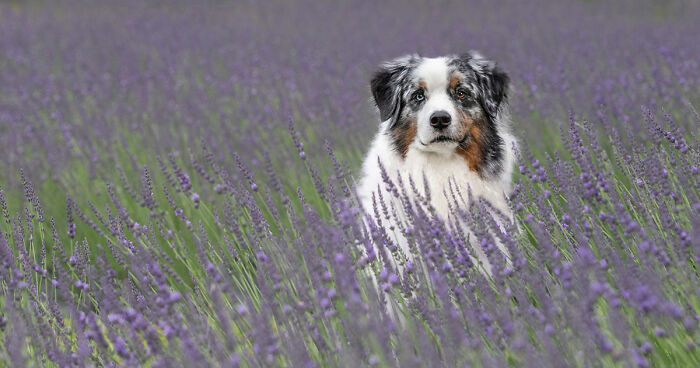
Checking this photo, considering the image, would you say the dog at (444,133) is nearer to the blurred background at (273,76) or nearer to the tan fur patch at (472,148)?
the tan fur patch at (472,148)

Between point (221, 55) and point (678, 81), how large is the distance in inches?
193

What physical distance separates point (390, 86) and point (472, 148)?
588 mm

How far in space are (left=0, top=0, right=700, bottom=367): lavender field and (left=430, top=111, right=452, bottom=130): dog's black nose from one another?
0.33 m

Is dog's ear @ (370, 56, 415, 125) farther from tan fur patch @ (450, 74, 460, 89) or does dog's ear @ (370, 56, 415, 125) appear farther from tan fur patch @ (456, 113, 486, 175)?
tan fur patch @ (456, 113, 486, 175)

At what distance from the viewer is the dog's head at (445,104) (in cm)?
304

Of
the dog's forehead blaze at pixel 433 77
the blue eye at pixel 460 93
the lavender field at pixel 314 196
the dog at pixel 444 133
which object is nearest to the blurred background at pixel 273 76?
the lavender field at pixel 314 196

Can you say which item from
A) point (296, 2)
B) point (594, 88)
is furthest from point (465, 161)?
point (296, 2)

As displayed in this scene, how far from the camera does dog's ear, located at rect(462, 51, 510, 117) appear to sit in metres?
3.34

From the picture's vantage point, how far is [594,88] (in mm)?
4840

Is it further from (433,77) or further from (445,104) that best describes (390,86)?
(445,104)

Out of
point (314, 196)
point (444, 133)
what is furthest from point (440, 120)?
point (314, 196)

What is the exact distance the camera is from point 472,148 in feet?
10.2

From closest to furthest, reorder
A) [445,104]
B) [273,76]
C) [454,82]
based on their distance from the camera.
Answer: [445,104], [454,82], [273,76]

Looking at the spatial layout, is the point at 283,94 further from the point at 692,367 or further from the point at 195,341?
the point at 692,367
